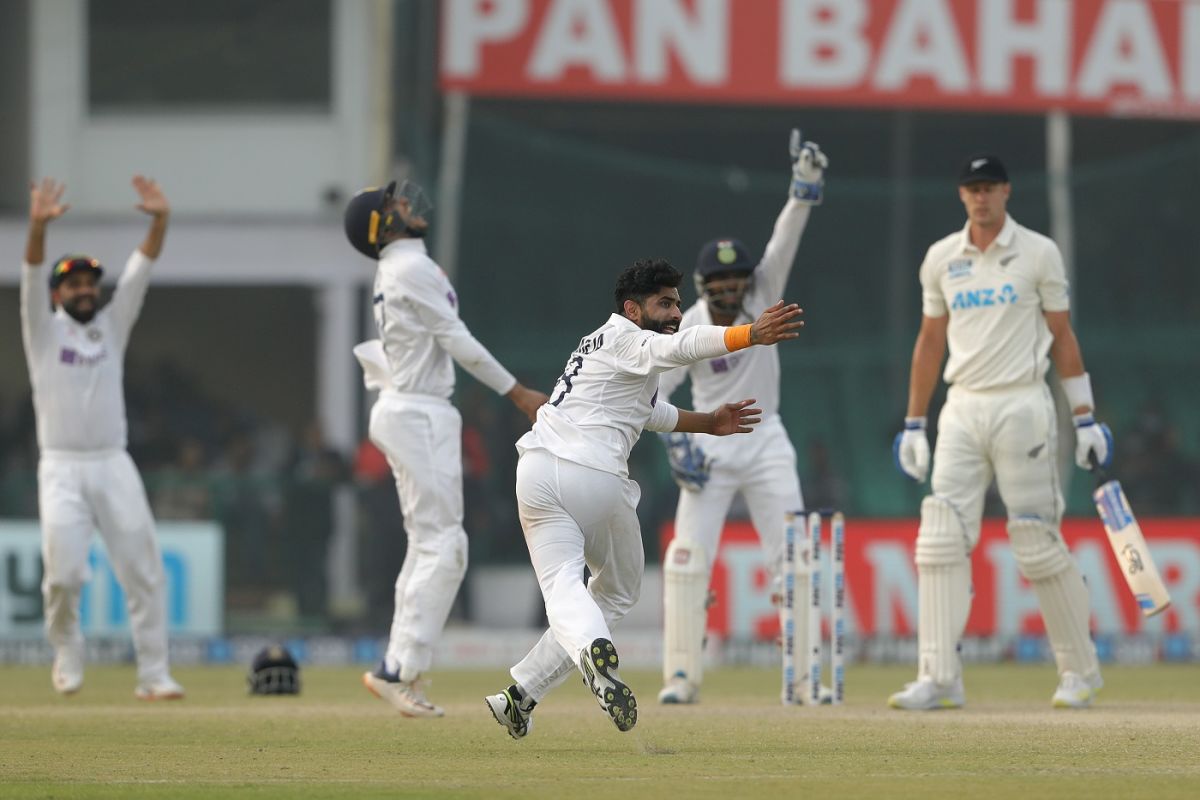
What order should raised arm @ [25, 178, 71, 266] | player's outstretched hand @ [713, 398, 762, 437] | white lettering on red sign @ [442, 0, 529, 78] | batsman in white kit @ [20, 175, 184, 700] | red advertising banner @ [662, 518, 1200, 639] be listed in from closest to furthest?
player's outstretched hand @ [713, 398, 762, 437], raised arm @ [25, 178, 71, 266], batsman in white kit @ [20, 175, 184, 700], red advertising banner @ [662, 518, 1200, 639], white lettering on red sign @ [442, 0, 529, 78]

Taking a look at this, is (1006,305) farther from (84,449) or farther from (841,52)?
(841,52)

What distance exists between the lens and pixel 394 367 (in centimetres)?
930

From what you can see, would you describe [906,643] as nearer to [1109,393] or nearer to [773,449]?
[1109,393]

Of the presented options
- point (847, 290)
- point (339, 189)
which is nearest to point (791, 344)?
point (847, 290)

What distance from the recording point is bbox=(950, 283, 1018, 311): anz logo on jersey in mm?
9289

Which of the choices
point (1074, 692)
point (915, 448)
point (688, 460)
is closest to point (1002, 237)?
point (915, 448)

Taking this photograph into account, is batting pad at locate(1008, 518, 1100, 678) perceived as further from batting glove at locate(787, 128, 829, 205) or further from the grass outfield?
batting glove at locate(787, 128, 829, 205)

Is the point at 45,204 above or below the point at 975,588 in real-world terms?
above

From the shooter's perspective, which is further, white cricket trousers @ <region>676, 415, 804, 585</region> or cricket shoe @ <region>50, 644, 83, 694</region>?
cricket shoe @ <region>50, 644, 83, 694</region>

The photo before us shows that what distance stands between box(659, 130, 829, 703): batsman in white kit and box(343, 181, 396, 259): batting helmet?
1.45m

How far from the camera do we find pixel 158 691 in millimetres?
10375

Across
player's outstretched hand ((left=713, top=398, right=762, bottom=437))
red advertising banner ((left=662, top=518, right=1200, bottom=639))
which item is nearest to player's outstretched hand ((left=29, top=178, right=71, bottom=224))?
player's outstretched hand ((left=713, top=398, right=762, bottom=437))

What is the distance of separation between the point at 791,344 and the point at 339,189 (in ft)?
14.8

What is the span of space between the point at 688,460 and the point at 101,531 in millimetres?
2892
